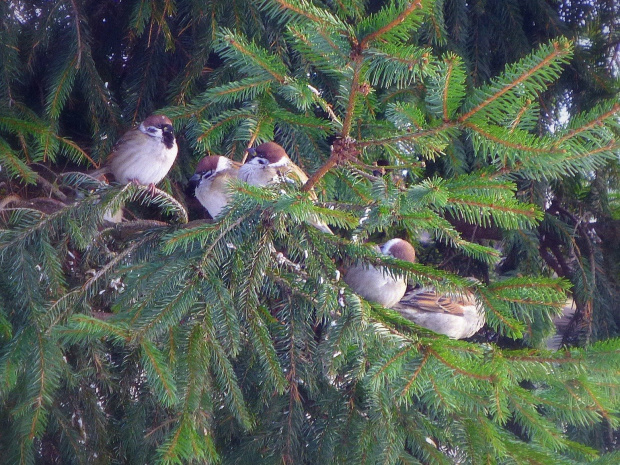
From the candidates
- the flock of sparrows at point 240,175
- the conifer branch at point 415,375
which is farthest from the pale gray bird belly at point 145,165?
the conifer branch at point 415,375

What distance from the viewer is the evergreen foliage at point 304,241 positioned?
4.33 feet

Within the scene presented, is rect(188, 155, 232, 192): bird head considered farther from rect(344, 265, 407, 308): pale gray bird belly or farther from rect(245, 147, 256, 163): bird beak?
rect(344, 265, 407, 308): pale gray bird belly

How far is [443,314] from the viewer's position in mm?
3250

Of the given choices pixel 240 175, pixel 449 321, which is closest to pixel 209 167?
pixel 240 175

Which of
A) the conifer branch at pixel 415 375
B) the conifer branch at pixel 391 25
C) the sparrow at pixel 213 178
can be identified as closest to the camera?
the conifer branch at pixel 391 25

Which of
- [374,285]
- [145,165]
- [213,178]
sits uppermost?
[145,165]

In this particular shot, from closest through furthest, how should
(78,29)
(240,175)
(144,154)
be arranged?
(78,29)
(144,154)
(240,175)

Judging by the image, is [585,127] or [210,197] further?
[210,197]

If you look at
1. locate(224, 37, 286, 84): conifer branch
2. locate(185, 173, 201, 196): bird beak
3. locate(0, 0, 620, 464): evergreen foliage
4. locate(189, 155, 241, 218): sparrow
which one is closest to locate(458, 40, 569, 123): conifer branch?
locate(0, 0, 620, 464): evergreen foliage

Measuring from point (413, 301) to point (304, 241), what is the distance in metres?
1.89

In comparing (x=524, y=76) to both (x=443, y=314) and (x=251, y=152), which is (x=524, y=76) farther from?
(x=443, y=314)

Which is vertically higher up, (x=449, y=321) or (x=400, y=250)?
(x=400, y=250)

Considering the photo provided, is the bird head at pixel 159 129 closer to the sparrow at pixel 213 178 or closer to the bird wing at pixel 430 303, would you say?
the sparrow at pixel 213 178

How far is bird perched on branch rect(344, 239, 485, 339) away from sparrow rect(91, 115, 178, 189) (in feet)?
3.20
